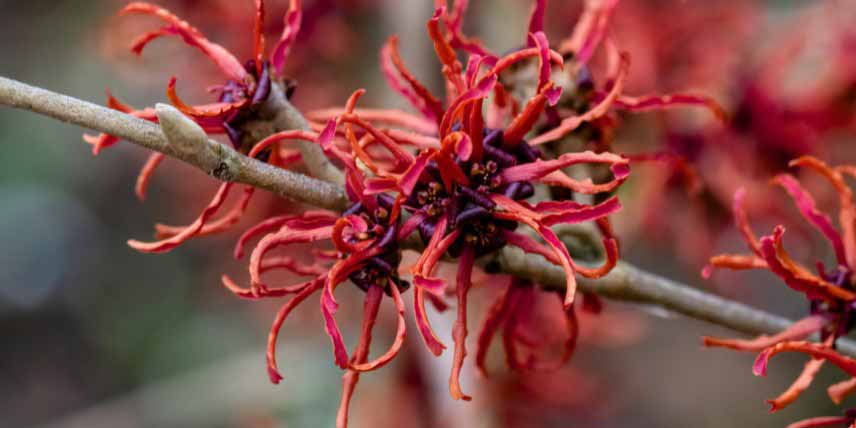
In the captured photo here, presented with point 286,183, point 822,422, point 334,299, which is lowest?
point 822,422

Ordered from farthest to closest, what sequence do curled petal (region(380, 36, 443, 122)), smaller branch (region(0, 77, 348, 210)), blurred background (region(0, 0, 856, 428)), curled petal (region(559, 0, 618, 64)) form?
blurred background (region(0, 0, 856, 428))
curled petal (region(559, 0, 618, 64))
curled petal (region(380, 36, 443, 122))
smaller branch (region(0, 77, 348, 210))

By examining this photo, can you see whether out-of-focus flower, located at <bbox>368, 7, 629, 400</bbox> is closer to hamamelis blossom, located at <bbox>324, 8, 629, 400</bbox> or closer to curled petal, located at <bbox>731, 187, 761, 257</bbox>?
hamamelis blossom, located at <bbox>324, 8, 629, 400</bbox>

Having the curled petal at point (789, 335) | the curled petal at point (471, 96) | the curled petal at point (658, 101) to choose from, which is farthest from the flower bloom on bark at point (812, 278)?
the curled petal at point (471, 96)

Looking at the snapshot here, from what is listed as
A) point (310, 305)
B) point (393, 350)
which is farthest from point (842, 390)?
point (310, 305)

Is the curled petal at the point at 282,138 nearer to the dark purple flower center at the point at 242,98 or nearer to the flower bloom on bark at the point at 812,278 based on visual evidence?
the dark purple flower center at the point at 242,98

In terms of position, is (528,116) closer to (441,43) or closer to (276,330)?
(441,43)

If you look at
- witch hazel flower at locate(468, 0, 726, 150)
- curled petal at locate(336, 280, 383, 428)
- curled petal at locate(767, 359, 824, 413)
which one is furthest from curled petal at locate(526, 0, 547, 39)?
curled petal at locate(767, 359, 824, 413)

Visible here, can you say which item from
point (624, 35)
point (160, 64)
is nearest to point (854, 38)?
point (624, 35)
